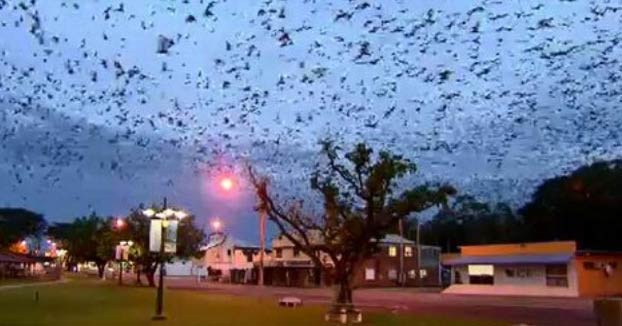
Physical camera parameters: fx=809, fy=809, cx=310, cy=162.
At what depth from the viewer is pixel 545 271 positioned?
62.8 m

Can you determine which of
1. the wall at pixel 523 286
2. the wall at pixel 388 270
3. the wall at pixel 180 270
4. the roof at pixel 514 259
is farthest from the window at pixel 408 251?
the wall at pixel 180 270

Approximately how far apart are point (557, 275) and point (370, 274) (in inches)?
1461

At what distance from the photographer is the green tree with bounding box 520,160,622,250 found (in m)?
72.1

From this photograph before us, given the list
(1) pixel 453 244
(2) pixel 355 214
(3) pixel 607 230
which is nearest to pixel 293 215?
(2) pixel 355 214

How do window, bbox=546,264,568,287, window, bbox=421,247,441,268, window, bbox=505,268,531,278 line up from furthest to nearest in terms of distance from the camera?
window, bbox=421,247,441,268, window, bbox=505,268,531,278, window, bbox=546,264,568,287

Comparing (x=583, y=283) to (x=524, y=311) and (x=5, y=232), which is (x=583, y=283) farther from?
(x=5, y=232)

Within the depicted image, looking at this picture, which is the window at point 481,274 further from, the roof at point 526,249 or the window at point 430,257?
the window at point 430,257

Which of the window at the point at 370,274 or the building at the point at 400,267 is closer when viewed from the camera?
the window at the point at 370,274

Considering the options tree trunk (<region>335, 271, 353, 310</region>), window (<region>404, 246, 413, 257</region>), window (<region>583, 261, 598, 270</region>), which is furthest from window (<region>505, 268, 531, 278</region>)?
tree trunk (<region>335, 271, 353, 310</region>)

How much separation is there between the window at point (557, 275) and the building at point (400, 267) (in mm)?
32065

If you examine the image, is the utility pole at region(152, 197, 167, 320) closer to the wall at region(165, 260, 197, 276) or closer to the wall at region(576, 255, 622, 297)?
the wall at region(576, 255, 622, 297)

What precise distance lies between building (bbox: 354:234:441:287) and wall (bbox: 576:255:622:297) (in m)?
34.1

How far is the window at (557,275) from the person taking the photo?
61250 millimetres

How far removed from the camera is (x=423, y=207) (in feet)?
105
